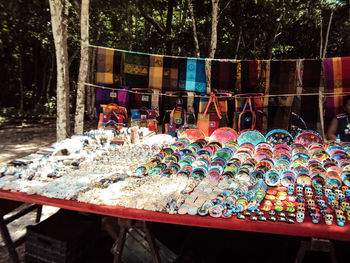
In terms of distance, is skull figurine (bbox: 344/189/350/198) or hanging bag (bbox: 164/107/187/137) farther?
hanging bag (bbox: 164/107/187/137)

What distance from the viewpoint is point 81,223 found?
9.11ft

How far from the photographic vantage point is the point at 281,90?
4.05 metres

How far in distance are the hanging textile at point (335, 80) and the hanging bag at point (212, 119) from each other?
1.46 m

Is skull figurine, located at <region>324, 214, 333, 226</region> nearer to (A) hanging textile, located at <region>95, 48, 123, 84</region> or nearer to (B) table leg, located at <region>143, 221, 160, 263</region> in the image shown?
(B) table leg, located at <region>143, 221, 160, 263</region>

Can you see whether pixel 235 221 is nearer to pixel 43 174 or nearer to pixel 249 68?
pixel 43 174

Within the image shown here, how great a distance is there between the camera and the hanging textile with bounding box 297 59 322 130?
385 cm

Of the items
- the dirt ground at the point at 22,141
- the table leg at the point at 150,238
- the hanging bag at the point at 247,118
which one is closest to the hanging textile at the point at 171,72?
the hanging bag at the point at 247,118

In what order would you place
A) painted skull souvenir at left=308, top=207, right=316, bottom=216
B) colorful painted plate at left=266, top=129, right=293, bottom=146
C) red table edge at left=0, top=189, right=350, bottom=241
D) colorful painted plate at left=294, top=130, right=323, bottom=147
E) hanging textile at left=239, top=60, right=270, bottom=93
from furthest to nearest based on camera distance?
1. hanging textile at left=239, top=60, right=270, bottom=93
2. colorful painted plate at left=266, top=129, right=293, bottom=146
3. colorful painted plate at left=294, top=130, right=323, bottom=147
4. painted skull souvenir at left=308, top=207, right=316, bottom=216
5. red table edge at left=0, top=189, right=350, bottom=241

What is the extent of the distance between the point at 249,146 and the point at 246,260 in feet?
3.79

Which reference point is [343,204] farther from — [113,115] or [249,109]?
[113,115]

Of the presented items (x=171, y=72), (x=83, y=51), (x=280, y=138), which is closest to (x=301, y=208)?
(x=280, y=138)

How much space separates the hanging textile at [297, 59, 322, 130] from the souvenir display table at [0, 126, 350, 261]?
3.25 feet

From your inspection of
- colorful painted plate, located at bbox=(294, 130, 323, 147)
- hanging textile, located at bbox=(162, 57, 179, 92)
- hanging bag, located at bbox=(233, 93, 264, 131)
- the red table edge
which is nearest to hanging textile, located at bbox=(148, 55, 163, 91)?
hanging textile, located at bbox=(162, 57, 179, 92)

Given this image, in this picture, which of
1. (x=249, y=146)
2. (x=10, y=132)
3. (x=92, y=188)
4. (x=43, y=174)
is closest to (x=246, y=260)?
(x=249, y=146)
